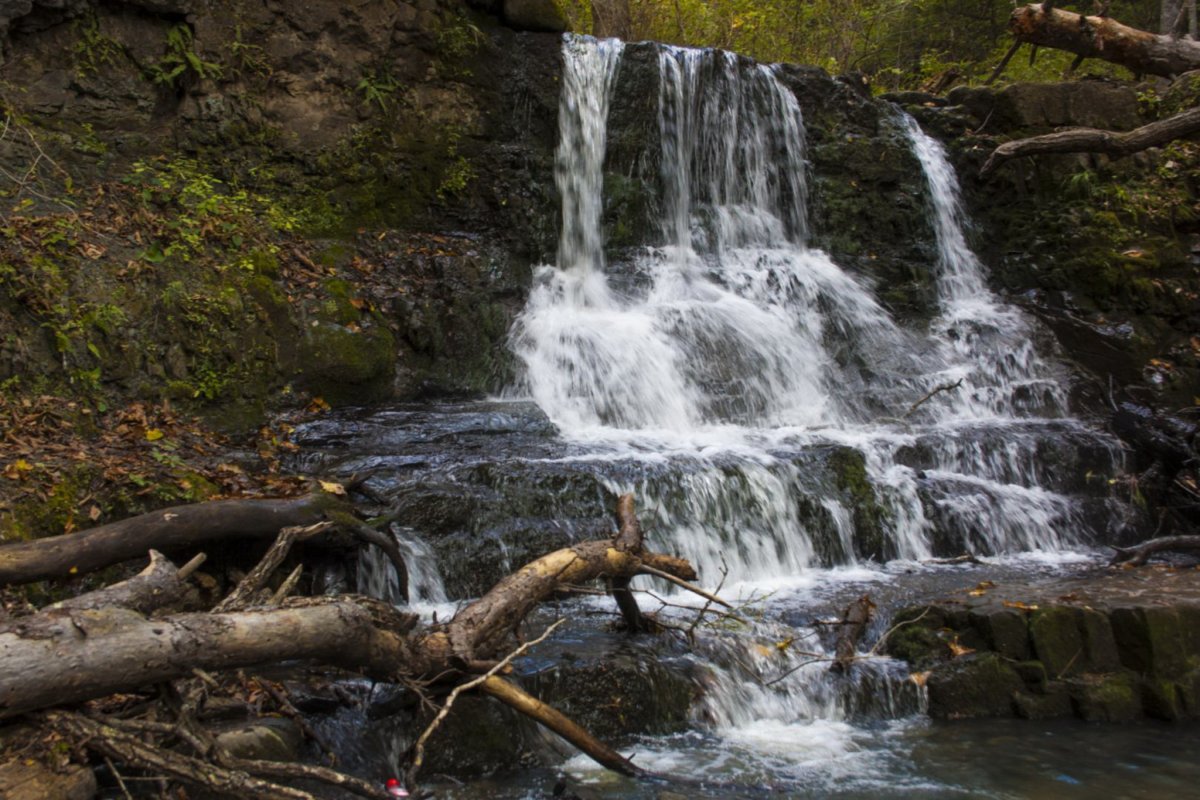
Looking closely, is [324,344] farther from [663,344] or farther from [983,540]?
[983,540]

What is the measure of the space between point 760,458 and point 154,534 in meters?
4.95

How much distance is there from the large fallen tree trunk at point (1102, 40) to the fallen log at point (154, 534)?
430 inches

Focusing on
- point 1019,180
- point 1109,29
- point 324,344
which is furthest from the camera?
point 1019,180

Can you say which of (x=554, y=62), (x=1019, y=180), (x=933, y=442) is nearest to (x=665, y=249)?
(x=554, y=62)

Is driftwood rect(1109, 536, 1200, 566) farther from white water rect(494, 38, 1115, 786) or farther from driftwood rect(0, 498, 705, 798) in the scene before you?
driftwood rect(0, 498, 705, 798)

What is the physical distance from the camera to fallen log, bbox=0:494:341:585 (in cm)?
426

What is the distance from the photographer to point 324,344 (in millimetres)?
8492

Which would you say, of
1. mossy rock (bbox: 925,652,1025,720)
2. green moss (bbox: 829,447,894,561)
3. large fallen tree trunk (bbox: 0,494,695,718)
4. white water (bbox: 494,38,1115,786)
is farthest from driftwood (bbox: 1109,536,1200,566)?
large fallen tree trunk (bbox: 0,494,695,718)

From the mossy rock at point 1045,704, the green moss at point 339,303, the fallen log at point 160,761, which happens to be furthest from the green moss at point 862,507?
the fallen log at point 160,761

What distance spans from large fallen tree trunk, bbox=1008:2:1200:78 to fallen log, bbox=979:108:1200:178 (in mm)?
856

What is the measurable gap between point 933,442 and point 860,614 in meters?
3.53

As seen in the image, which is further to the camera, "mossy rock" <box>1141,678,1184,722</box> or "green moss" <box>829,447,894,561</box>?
"green moss" <box>829,447,894,561</box>

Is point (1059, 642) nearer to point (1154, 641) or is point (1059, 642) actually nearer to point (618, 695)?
A: point (1154, 641)

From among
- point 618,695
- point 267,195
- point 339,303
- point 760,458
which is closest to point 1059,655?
point 618,695
